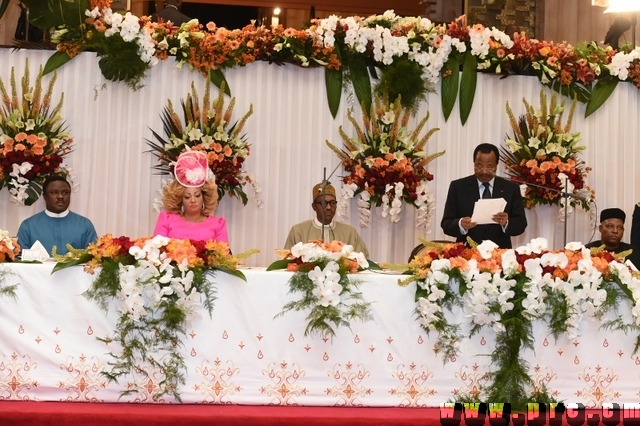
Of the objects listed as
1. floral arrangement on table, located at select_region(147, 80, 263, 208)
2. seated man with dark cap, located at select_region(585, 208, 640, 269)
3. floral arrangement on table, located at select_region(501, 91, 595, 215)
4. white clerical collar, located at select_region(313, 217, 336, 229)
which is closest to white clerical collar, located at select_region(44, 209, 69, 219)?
floral arrangement on table, located at select_region(147, 80, 263, 208)

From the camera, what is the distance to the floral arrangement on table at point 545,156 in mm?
8617

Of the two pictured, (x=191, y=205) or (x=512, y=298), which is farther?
(x=191, y=205)

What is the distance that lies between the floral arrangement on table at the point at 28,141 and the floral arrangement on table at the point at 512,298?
3670mm

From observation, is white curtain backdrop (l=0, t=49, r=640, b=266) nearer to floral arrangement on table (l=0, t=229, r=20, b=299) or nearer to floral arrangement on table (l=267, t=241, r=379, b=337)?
floral arrangement on table (l=0, t=229, r=20, b=299)

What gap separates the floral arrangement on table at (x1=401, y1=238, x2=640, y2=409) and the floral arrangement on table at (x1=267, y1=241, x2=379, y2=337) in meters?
0.30

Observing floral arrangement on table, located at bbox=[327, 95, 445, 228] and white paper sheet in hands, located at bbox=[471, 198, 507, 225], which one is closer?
white paper sheet in hands, located at bbox=[471, 198, 507, 225]

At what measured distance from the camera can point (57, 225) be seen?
776 centimetres

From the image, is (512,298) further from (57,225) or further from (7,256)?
(57,225)

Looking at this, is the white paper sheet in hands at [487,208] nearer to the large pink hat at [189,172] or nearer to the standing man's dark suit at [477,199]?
the standing man's dark suit at [477,199]

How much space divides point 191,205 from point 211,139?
60.7 inches

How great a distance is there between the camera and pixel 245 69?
345 inches

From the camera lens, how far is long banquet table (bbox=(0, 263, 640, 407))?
17.7 ft

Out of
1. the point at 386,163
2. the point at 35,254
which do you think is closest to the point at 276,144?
the point at 386,163

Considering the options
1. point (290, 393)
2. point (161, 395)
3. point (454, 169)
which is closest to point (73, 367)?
point (161, 395)
